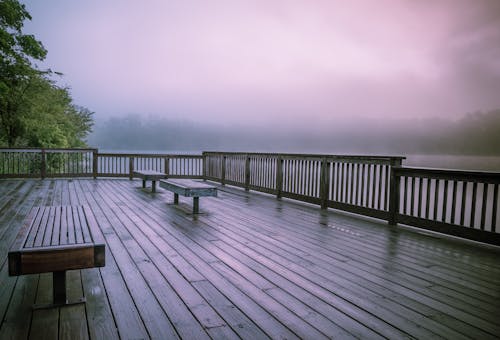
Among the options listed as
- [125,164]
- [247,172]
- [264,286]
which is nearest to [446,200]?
[264,286]

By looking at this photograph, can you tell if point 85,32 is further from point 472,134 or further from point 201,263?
point 472,134

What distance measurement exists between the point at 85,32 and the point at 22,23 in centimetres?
498

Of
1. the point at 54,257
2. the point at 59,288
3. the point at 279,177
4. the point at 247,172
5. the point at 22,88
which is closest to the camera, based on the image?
the point at 54,257

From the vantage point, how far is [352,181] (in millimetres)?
5898

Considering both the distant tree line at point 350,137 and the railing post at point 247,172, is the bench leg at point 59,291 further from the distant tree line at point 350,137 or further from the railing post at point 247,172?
the distant tree line at point 350,137

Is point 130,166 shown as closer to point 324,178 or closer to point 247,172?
point 247,172

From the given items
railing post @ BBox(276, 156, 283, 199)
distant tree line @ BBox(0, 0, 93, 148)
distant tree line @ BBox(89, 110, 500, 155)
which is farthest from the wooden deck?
distant tree line @ BBox(0, 0, 93, 148)

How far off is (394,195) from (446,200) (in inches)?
32.1

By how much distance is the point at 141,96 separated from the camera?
40.3 metres

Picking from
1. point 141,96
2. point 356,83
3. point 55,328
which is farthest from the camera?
point 141,96

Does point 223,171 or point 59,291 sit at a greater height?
point 223,171

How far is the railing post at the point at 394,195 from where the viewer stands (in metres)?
5.06

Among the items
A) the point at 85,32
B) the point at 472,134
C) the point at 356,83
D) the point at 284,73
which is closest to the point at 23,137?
the point at 85,32

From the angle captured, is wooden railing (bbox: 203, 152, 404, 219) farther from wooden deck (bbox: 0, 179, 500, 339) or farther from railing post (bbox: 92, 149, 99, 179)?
railing post (bbox: 92, 149, 99, 179)
